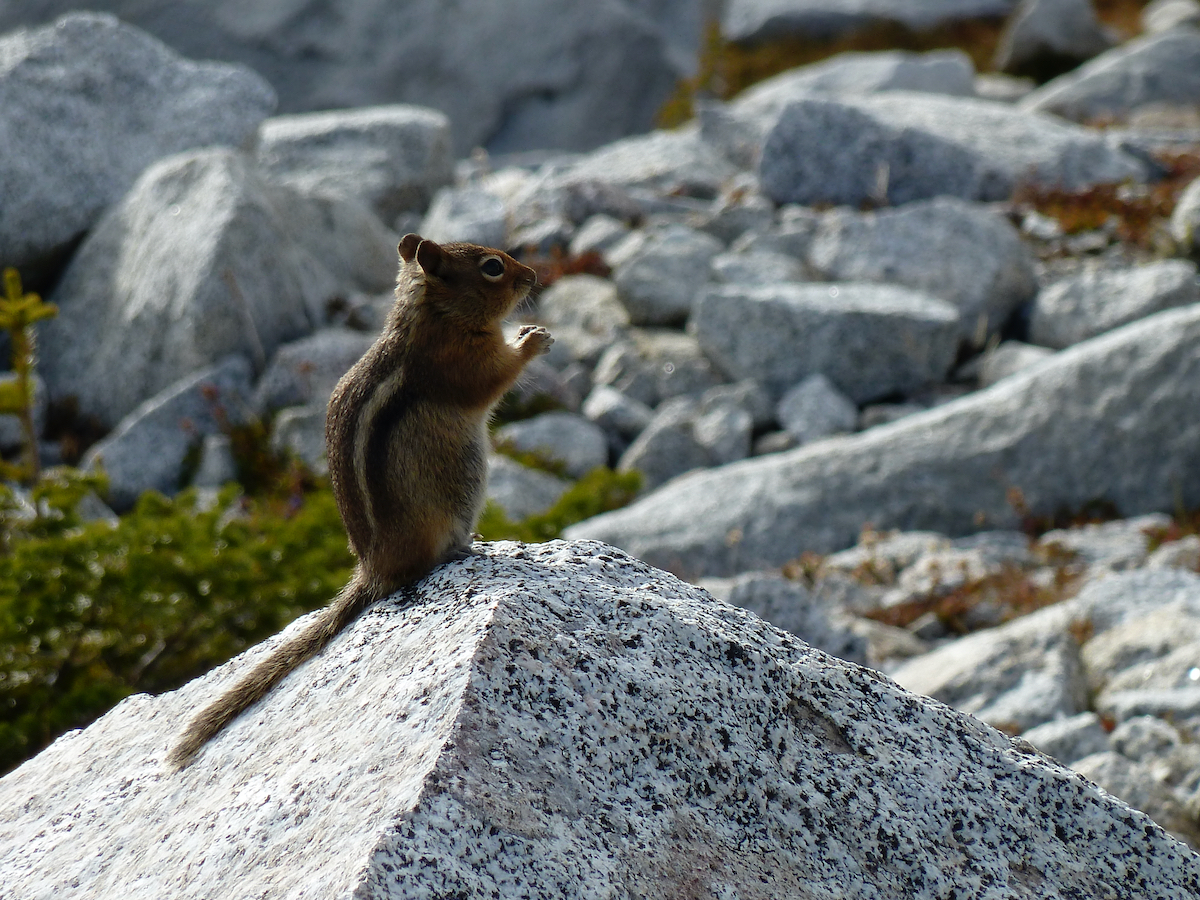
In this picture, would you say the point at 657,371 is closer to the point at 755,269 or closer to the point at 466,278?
the point at 755,269

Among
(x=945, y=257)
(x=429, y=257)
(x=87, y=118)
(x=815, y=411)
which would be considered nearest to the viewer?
(x=429, y=257)

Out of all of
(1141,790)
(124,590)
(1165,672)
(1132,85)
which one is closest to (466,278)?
(124,590)

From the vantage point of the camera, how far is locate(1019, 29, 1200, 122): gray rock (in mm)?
20484

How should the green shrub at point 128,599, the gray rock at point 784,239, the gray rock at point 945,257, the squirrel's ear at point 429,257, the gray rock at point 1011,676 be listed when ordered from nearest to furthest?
1. the squirrel's ear at point 429,257
2. the green shrub at point 128,599
3. the gray rock at point 1011,676
4. the gray rock at point 945,257
5. the gray rock at point 784,239

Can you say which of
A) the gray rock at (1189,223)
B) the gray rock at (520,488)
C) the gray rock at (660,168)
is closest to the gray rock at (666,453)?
the gray rock at (520,488)

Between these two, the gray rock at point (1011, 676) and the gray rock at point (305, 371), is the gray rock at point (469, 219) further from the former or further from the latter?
the gray rock at point (1011, 676)

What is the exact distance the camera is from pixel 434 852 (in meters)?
2.19

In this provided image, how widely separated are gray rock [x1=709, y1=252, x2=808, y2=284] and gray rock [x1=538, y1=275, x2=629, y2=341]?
1139 mm

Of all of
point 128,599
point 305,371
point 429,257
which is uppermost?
point 429,257

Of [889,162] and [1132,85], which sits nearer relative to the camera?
[889,162]

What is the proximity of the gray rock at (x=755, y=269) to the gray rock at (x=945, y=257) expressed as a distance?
34 centimetres

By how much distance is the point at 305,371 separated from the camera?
37.7 feet

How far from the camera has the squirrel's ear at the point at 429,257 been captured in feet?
13.4

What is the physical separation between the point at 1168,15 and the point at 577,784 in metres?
32.8
